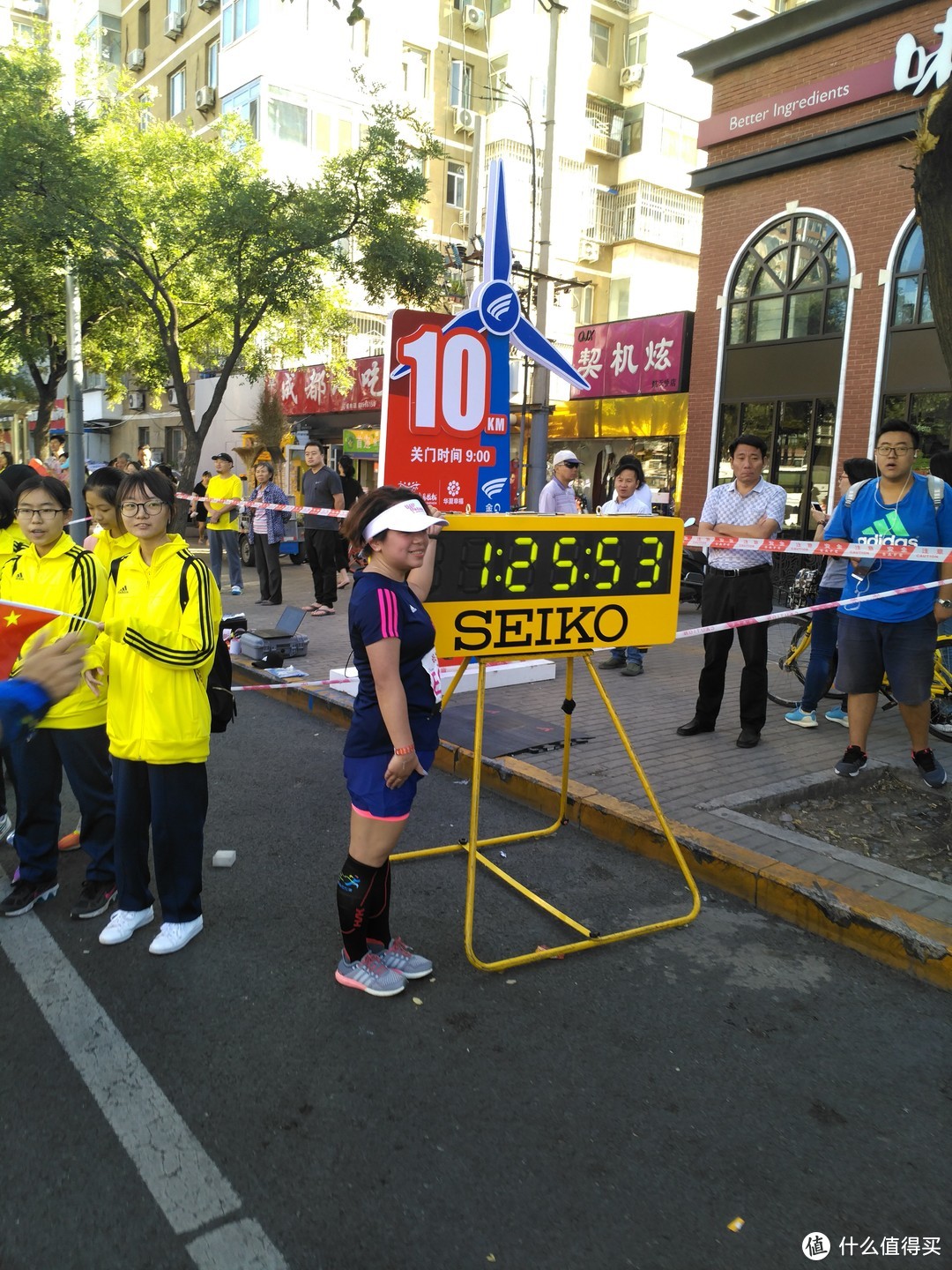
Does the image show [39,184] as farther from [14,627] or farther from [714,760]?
[714,760]

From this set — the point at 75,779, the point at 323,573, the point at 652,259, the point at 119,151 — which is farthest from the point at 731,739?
the point at 652,259

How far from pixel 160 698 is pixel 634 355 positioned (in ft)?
56.1

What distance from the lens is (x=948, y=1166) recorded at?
8.51ft

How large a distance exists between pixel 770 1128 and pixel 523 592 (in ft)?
6.88

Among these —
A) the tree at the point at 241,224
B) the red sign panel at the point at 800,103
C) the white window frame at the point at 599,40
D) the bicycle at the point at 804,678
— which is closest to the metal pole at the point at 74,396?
the tree at the point at 241,224

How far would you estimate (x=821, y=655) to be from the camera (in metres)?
6.77

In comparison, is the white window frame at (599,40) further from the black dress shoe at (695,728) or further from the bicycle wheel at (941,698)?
the black dress shoe at (695,728)

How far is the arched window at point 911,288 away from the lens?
14.1 meters

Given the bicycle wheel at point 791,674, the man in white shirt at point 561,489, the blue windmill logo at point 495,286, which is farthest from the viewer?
the man in white shirt at point 561,489

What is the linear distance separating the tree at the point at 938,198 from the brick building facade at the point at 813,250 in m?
10.4

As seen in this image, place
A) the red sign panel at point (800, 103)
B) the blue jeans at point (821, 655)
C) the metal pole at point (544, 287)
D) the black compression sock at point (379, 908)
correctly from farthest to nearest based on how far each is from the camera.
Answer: the metal pole at point (544, 287)
the red sign panel at point (800, 103)
the blue jeans at point (821, 655)
the black compression sock at point (379, 908)

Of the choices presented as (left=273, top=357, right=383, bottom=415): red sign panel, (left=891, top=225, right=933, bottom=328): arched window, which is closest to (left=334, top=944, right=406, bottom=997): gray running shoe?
(left=891, top=225, right=933, bottom=328): arched window

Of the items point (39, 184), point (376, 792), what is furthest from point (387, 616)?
point (39, 184)

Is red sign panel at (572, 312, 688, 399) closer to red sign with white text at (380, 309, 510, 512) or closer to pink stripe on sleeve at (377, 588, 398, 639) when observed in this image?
red sign with white text at (380, 309, 510, 512)
